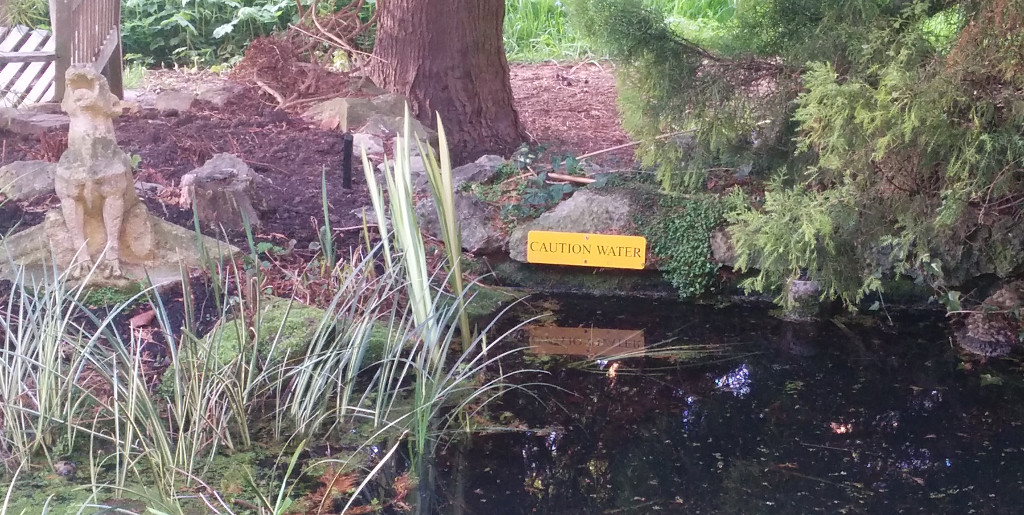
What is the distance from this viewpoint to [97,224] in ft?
11.5

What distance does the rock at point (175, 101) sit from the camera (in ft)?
19.3

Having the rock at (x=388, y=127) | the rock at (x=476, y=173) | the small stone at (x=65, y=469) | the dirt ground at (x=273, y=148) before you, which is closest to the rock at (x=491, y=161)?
the rock at (x=476, y=173)

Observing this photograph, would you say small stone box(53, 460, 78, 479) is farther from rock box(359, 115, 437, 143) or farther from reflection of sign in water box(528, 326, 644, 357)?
rock box(359, 115, 437, 143)

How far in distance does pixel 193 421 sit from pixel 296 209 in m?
2.05

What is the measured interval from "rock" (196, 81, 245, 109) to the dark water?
11.2 feet

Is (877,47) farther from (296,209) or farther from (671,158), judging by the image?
(296,209)

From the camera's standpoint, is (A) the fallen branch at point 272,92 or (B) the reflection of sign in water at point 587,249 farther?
(A) the fallen branch at point 272,92

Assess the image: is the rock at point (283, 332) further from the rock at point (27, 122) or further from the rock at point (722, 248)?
the rock at point (27, 122)

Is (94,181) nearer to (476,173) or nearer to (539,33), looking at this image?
(476,173)

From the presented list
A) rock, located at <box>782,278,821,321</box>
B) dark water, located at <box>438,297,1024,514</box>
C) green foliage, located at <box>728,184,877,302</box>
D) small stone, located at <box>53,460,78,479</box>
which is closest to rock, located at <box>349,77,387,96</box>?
dark water, located at <box>438,297,1024,514</box>

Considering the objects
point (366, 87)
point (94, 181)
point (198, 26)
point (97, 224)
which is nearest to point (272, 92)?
point (366, 87)

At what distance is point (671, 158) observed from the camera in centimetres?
416

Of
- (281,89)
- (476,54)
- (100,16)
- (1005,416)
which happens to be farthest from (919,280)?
(100,16)

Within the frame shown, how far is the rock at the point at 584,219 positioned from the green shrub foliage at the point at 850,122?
0.83ft
